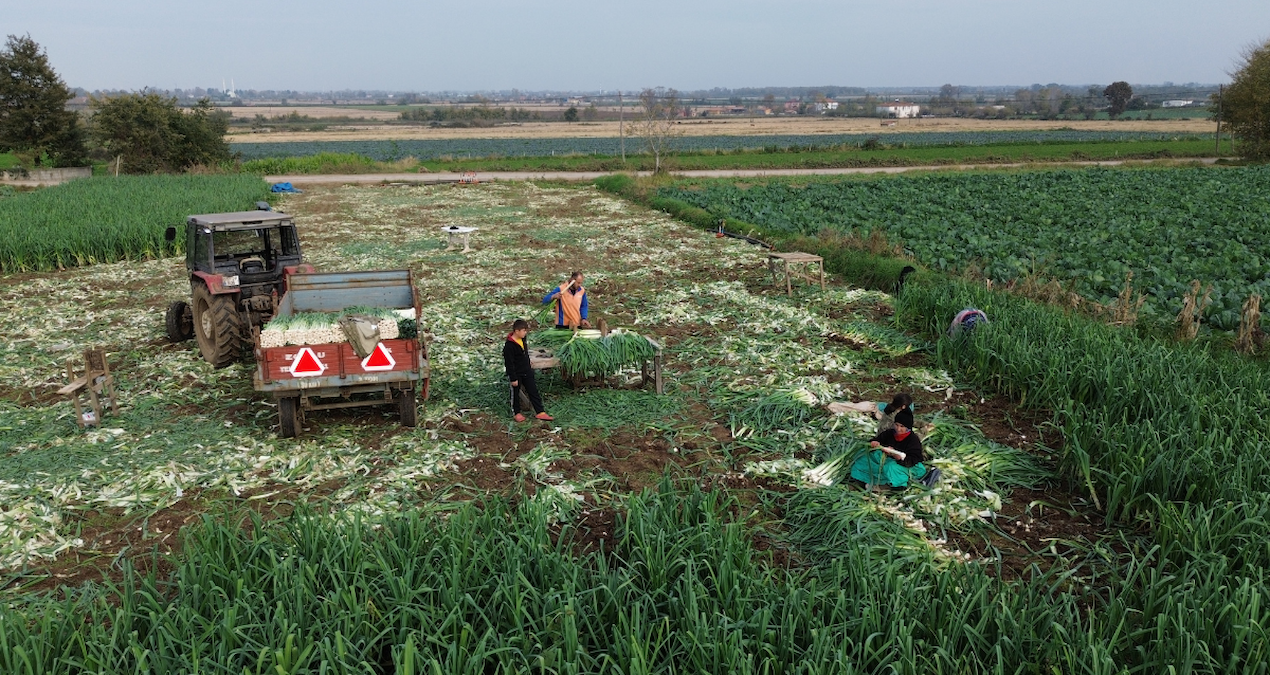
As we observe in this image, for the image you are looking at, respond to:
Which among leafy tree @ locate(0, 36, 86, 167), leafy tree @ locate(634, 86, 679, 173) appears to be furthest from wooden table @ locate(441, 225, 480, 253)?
leafy tree @ locate(0, 36, 86, 167)

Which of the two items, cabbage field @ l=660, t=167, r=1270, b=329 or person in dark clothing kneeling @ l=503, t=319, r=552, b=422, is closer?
person in dark clothing kneeling @ l=503, t=319, r=552, b=422

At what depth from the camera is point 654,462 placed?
31.0 ft

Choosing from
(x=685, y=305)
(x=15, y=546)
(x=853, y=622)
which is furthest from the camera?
(x=685, y=305)

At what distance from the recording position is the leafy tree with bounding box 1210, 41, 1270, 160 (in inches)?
2068

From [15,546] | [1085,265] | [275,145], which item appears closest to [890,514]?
[15,546]

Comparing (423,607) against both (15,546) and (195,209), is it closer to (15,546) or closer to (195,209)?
(15,546)

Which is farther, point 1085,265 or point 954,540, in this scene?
point 1085,265

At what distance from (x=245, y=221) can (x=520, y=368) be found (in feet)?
20.1

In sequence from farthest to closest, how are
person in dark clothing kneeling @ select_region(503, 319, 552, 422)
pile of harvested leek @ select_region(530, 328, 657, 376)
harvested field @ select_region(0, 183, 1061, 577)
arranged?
pile of harvested leek @ select_region(530, 328, 657, 376) → person in dark clothing kneeling @ select_region(503, 319, 552, 422) → harvested field @ select_region(0, 183, 1061, 577)

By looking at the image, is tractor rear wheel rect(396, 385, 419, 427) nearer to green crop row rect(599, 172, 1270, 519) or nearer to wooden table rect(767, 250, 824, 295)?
green crop row rect(599, 172, 1270, 519)

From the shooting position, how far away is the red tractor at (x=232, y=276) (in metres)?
12.7

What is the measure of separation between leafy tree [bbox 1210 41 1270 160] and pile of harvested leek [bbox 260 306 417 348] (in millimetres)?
61528

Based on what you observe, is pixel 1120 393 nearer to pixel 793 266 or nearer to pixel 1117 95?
pixel 793 266

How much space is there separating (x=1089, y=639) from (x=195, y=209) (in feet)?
99.9
